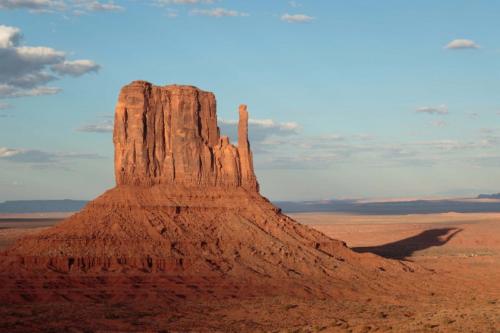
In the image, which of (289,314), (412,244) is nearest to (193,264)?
(289,314)

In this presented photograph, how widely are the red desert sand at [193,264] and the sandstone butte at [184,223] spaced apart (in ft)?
0.33

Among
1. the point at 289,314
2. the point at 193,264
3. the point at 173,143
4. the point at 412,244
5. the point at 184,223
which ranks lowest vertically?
the point at 289,314

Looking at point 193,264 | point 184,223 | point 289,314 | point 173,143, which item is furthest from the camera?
point 173,143

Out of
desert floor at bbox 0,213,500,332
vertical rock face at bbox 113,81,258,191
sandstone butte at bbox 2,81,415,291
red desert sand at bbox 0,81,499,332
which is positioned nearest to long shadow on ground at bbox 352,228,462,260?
red desert sand at bbox 0,81,499,332

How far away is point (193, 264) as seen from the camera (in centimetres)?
6650

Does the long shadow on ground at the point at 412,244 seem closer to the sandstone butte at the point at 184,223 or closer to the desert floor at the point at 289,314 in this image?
the sandstone butte at the point at 184,223

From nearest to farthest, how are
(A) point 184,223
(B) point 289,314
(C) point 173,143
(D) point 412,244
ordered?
(B) point 289,314 → (A) point 184,223 → (C) point 173,143 → (D) point 412,244

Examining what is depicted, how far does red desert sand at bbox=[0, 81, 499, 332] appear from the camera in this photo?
5328 cm

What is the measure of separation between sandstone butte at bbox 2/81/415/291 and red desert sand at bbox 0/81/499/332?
10cm

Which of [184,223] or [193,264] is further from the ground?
[184,223]

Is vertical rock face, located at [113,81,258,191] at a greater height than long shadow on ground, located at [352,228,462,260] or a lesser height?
greater

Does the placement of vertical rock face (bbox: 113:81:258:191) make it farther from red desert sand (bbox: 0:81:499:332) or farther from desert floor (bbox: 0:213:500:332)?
desert floor (bbox: 0:213:500:332)

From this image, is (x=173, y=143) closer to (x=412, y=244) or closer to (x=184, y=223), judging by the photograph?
(x=184, y=223)

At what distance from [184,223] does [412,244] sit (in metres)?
55.8
